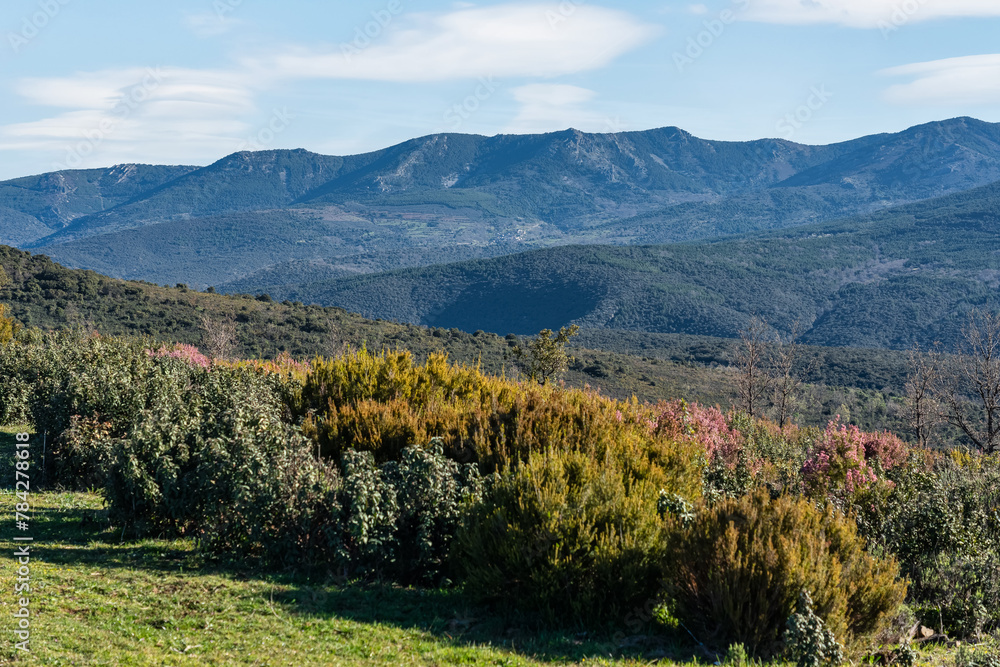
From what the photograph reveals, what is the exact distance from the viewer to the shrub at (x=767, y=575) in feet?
19.4

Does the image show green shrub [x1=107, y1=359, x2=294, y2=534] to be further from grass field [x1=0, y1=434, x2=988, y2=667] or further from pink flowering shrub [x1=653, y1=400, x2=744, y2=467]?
pink flowering shrub [x1=653, y1=400, x2=744, y2=467]

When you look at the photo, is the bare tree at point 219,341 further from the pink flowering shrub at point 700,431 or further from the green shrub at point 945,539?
the green shrub at point 945,539

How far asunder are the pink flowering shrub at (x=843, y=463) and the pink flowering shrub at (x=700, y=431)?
1.06 m

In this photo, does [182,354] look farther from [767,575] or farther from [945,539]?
[945,539]

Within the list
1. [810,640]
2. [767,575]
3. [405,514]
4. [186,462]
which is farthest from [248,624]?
[810,640]

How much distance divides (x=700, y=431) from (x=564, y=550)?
5.09m

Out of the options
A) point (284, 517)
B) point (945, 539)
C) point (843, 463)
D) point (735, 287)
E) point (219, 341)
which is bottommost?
point (945, 539)

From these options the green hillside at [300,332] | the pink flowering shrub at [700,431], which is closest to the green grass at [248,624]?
the pink flowering shrub at [700,431]

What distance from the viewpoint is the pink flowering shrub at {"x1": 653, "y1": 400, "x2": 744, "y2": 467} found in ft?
33.7

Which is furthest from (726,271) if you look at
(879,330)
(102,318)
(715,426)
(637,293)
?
(715,426)

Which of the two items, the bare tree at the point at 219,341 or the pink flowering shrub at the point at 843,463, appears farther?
the bare tree at the point at 219,341

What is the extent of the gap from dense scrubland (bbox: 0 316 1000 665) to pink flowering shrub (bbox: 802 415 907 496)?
0.13 feet

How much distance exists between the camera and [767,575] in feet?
19.4

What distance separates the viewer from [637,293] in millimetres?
117688
